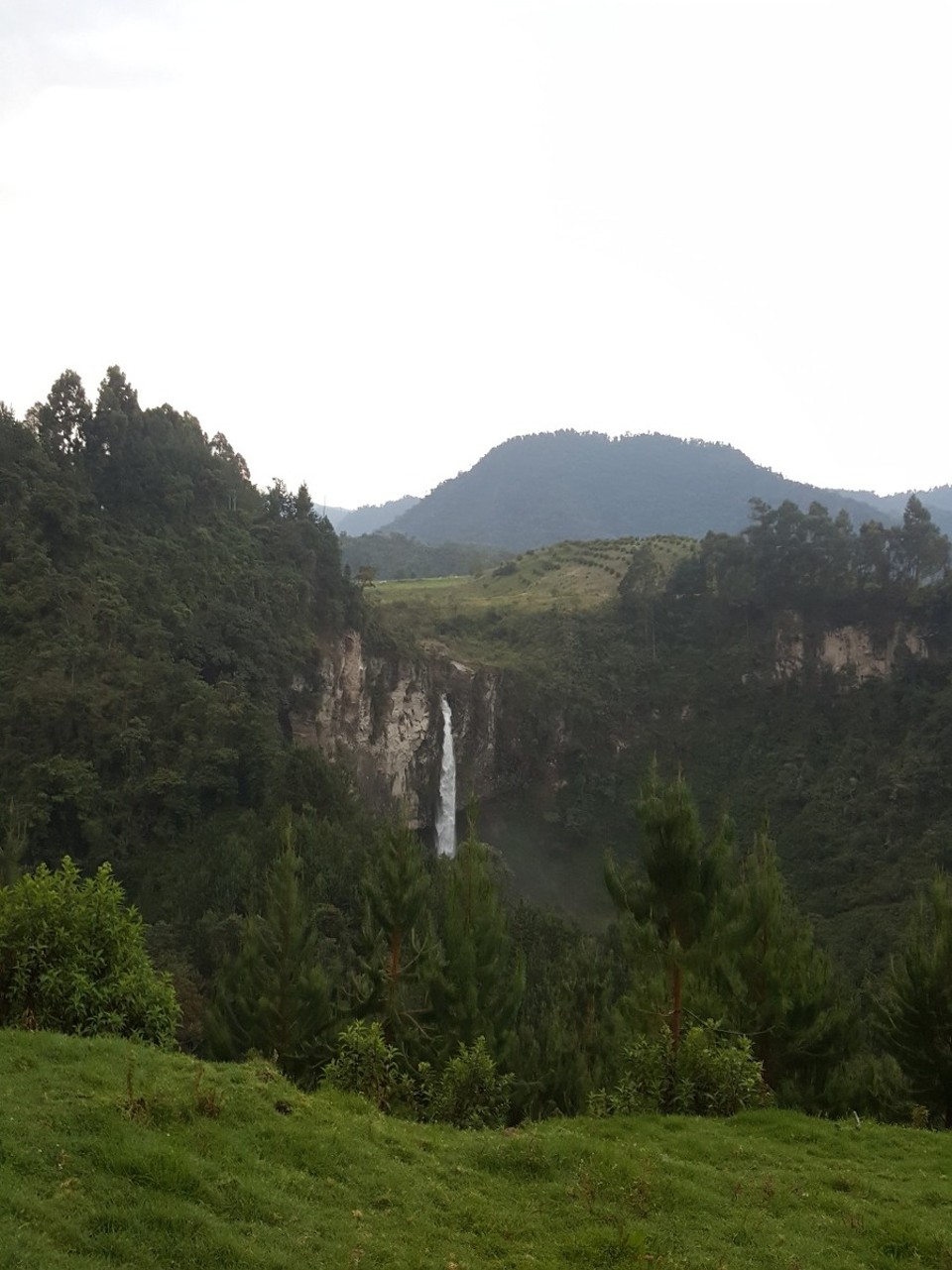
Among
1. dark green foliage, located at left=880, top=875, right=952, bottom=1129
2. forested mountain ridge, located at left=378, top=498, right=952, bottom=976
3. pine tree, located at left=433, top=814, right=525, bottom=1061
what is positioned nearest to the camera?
dark green foliage, located at left=880, top=875, right=952, bottom=1129

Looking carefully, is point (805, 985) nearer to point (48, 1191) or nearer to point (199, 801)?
point (48, 1191)

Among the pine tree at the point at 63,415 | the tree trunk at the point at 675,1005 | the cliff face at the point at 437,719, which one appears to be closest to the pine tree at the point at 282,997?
the tree trunk at the point at 675,1005

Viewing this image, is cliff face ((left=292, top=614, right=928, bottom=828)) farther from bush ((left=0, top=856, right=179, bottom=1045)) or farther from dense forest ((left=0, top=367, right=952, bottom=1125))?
bush ((left=0, top=856, right=179, bottom=1045))

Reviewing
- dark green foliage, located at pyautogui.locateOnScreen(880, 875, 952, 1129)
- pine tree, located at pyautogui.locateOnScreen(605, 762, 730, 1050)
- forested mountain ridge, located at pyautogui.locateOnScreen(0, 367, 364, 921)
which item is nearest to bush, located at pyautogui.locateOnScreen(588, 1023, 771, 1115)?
pine tree, located at pyautogui.locateOnScreen(605, 762, 730, 1050)

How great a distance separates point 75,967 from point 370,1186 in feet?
17.8

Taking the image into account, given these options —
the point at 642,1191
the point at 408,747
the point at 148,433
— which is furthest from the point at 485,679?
the point at 642,1191

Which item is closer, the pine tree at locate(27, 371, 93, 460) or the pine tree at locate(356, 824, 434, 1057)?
the pine tree at locate(356, 824, 434, 1057)

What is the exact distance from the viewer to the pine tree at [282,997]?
64.1ft

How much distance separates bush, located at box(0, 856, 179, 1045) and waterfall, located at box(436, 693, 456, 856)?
1898 inches

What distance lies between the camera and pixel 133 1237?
7402 millimetres

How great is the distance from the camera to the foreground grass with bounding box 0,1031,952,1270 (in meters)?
7.67

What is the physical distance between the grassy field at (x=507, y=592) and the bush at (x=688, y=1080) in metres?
50.1

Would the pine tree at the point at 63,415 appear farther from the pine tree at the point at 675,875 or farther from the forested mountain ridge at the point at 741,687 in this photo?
the pine tree at the point at 675,875

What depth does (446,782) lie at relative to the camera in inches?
2443
